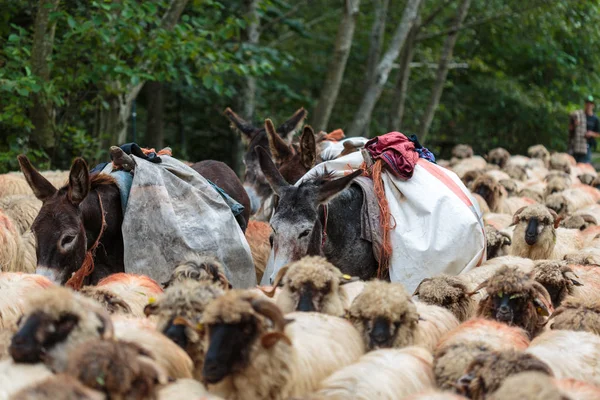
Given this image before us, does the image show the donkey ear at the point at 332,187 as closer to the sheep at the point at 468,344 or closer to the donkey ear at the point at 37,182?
the sheep at the point at 468,344

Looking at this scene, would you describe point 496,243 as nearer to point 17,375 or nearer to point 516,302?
point 516,302

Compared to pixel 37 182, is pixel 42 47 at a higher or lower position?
higher

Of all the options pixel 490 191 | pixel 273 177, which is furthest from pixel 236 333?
pixel 490 191

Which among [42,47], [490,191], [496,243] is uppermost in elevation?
[42,47]

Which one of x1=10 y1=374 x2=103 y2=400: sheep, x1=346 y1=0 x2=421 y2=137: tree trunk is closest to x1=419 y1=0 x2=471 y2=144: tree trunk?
x1=346 y1=0 x2=421 y2=137: tree trunk

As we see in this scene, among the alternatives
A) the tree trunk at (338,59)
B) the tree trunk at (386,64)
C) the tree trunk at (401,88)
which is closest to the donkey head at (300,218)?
the tree trunk at (338,59)

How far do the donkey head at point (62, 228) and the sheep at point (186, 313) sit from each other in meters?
1.27

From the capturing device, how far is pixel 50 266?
6.03 meters

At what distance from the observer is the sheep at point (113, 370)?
12.2ft

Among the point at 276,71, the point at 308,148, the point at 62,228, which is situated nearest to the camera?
the point at 62,228

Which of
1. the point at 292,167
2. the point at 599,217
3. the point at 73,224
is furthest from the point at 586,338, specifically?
the point at 599,217

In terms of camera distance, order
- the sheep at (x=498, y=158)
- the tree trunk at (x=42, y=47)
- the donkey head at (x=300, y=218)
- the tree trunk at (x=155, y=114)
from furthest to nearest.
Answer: the sheep at (x=498, y=158) → the tree trunk at (x=155, y=114) → the tree trunk at (x=42, y=47) → the donkey head at (x=300, y=218)

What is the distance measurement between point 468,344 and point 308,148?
174 inches

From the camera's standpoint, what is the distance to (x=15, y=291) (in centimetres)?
557
